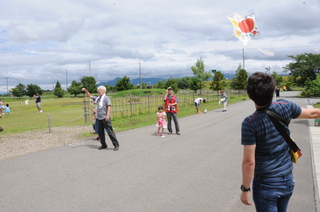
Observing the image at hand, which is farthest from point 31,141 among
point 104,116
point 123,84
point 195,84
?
point 123,84

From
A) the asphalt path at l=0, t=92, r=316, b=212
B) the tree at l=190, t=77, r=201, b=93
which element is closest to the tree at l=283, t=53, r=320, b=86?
the tree at l=190, t=77, r=201, b=93

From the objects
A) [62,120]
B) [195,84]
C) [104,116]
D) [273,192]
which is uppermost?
[195,84]

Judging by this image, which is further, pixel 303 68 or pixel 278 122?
pixel 303 68

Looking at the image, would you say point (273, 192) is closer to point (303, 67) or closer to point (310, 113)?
point (310, 113)

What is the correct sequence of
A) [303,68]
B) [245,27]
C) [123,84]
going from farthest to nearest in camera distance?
[123,84] < [303,68] < [245,27]

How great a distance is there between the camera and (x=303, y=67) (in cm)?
4253

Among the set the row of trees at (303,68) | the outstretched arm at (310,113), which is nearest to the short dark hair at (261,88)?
the outstretched arm at (310,113)

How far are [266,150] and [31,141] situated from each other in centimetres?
939

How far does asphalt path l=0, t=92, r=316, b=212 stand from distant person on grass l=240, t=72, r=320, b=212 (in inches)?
72.1

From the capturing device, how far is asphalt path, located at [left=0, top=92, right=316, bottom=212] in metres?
4.28

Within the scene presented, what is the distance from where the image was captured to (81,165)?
21.3 ft

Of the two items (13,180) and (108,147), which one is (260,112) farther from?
(108,147)

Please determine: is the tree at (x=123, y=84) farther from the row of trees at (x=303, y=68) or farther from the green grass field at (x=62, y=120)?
the green grass field at (x=62, y=120)

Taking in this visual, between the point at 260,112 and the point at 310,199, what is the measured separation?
2.98m
